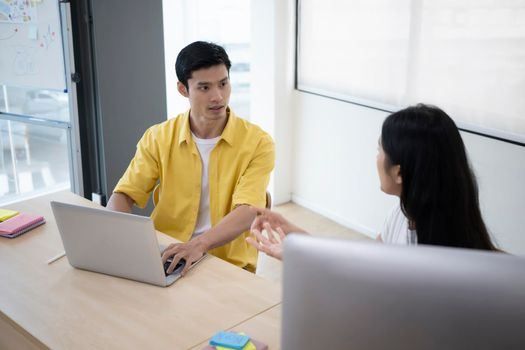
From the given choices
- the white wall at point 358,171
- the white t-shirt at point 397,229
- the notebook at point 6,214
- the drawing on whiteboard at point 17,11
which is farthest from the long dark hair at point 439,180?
the drawing on whiteboard at point 17,11

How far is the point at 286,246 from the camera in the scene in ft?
2.93

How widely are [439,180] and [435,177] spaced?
13mm

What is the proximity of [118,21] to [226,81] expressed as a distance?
4.08 ft

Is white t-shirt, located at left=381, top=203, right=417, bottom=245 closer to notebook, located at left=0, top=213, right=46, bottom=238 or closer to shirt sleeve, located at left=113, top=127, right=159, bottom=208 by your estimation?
shirt sleeve, located at left=113, top=127, right=159, bottom=208

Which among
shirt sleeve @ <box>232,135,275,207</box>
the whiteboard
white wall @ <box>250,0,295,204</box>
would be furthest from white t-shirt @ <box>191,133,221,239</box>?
white wall @ <box>250,0,295,204</box>

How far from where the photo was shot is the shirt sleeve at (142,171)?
7.73 feet

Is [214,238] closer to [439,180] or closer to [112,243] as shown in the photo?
[112,243]

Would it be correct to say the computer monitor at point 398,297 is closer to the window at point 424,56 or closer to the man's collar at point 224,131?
the man's collar at point 224,131

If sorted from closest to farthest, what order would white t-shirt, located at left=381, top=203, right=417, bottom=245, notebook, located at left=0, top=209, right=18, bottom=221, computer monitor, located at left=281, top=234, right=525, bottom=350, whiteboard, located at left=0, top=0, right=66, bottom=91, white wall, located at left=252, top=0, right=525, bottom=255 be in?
computer monitor, located at left=281, top=234, right=525, bottom=350 → white t-shirt, located at left=381, top=203, right=417, bottom=245 → notebook, located at left=0, top=209, right=18, bottom=221 → whiteboard, located at left=0, top=0, right=66, bottom=91 → white wall, located at left=252, top=0, right=525, bottom=255

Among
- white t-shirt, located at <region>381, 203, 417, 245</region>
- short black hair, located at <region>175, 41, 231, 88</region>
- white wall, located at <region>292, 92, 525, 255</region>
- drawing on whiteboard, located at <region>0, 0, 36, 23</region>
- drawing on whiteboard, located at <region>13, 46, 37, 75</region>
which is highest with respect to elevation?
drawing on whiteboard, located at <region>0, 0, 36, 23</region>

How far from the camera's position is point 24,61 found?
3.29 m

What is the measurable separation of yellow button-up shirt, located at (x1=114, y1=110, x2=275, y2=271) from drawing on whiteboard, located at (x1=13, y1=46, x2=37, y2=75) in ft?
4.35

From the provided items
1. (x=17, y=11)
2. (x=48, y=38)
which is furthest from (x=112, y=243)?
(x=17, y=11)

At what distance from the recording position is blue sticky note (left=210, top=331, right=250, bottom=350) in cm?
144
